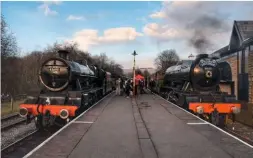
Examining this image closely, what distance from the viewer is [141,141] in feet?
24.8

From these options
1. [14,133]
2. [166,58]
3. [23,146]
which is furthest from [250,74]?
[166,58]

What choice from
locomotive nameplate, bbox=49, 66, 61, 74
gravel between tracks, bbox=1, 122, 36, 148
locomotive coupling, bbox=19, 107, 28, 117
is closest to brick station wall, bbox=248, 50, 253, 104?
locomotive nameplate, bbox=49, 66, 61, 74

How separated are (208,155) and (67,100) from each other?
6.77 meters

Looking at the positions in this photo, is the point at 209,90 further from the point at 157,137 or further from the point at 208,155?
the point at 208,155

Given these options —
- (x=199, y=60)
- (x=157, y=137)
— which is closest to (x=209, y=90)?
(x=199, y=60)

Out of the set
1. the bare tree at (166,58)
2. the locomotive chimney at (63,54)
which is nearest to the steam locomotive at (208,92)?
the locomotive chimney at (63,54)

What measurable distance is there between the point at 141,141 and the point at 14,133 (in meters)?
6.66

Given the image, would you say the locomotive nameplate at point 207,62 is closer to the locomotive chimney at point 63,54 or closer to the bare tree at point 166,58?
the locomotive chimney at point 63,54

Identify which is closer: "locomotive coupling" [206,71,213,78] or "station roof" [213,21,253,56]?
"locomotive coupling" [206,71,213,78]

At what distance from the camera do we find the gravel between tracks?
1049 centimetres

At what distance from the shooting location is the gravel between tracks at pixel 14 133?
10488mm

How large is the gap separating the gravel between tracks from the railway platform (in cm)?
259

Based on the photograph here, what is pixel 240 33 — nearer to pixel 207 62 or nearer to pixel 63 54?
pixel 207 62

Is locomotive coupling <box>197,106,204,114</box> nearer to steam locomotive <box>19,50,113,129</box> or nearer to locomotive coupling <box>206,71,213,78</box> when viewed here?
locomotive coupling <box>206,71,213,78</box>
